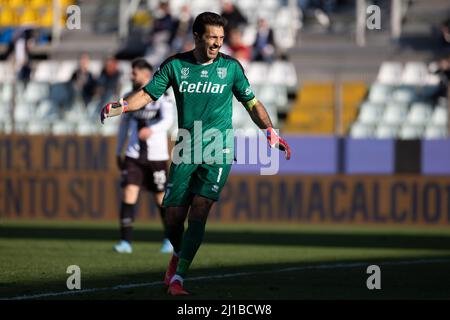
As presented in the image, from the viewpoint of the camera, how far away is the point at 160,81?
9977mm

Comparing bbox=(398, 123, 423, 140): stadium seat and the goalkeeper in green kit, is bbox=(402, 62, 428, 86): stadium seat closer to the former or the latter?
bbox=(398, 123, 423, 140): stadium seat

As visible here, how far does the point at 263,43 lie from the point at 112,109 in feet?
52.9

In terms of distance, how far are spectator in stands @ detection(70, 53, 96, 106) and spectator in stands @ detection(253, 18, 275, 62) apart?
375cm

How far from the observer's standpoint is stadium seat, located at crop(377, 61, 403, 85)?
2380 cm

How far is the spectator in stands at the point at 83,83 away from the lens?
79.3 ft

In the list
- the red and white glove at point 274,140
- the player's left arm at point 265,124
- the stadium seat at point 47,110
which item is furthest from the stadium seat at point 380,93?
the red and white glove at point 274,140

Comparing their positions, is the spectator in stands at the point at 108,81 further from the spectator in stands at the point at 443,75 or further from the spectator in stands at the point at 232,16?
the spectator in stands at the point at 443,75

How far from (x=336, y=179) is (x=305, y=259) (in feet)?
26.1

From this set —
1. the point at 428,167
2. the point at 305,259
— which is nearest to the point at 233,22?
the point at 428,167

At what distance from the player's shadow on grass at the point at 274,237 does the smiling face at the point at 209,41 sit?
6.72 meters

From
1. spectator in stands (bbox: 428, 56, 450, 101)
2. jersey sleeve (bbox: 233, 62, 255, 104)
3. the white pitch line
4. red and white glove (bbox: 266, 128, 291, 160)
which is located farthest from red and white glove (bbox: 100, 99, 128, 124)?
spectator in stands (bbox: 428, 56, 450, 101)

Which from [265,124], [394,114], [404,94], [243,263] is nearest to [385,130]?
[394,114]
